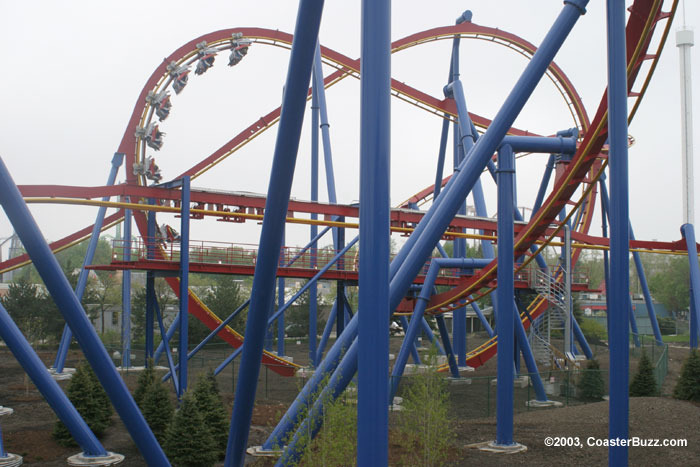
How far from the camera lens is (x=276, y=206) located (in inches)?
245

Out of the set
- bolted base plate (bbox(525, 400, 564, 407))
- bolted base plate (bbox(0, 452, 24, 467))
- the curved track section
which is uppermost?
the curved track section

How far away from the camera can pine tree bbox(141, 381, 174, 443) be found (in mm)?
12508

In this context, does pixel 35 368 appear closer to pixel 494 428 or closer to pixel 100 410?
pixel 100 410

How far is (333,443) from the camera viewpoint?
24.4 feet

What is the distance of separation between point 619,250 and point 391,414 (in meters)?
7.59

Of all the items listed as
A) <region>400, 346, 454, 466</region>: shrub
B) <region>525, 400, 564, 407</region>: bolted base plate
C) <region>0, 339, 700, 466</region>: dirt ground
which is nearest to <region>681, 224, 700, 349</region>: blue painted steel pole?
<region>0, 339, 700, 466</region>: dirt ground

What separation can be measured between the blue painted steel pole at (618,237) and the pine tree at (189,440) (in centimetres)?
565

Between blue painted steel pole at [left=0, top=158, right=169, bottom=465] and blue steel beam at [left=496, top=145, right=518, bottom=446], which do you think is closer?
blue painted steel pole at [left=0, top=158, right=169, bottom=465]

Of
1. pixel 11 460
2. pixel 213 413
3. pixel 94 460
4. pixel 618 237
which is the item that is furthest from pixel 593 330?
pixel 11 460

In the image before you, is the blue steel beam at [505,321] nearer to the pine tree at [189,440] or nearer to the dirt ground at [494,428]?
the dirt ground at [494,428]

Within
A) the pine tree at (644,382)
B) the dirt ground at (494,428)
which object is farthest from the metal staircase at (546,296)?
the dirt ground at (494,428)

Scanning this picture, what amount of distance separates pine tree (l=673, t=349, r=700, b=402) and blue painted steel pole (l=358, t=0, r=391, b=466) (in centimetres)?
1281

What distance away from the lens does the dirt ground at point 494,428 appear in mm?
10500

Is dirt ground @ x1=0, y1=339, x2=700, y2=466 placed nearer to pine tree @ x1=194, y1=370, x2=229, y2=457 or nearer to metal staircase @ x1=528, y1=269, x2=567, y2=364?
pine tree @ x1=194, y1=370, x2=229, y2=457
